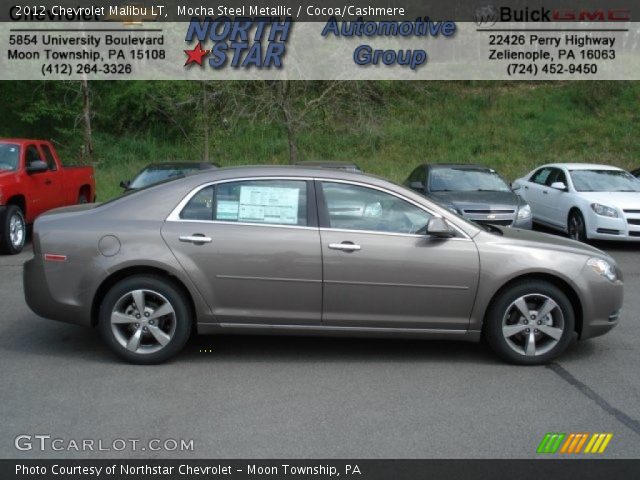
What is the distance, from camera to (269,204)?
19.8 ft

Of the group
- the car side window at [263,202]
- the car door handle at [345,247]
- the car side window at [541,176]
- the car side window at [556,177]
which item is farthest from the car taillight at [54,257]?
the car side window at [541,176]

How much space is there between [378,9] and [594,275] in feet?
66.6

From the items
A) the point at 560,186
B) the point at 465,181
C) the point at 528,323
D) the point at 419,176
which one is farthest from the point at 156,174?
the point at 528,323

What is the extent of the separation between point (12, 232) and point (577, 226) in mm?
9603

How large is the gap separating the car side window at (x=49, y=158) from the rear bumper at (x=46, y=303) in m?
7.60

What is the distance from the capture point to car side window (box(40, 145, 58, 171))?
13086 mm

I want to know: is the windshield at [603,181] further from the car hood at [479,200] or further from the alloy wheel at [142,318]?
the alloy wheel at [142,318]

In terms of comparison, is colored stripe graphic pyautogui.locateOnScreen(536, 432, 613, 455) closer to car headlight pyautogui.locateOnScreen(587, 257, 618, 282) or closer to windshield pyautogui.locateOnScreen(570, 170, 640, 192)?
car headlight pyautogui.locateOnScreen(587, 257, 618, 282)

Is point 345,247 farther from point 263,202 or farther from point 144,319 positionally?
point 144,319

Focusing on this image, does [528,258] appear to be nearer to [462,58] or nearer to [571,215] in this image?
[571,215]

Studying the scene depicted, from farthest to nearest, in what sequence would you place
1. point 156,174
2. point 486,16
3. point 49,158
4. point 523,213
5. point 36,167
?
point 486,16, point 156,174, point 49,158, point 523,213, point 36,167

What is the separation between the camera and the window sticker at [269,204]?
5.98 meters

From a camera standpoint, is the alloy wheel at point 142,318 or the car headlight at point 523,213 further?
the car headlight at point 523,213

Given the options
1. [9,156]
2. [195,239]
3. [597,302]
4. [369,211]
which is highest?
[9,156]
